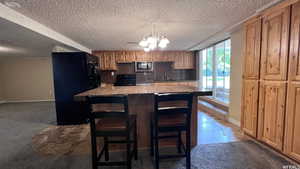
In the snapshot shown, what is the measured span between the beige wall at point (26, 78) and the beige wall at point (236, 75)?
287 inches

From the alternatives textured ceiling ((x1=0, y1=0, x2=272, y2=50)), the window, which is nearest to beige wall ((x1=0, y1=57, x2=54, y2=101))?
textured ceiling ((x1=0, y1=0, x2=272, y2=50))

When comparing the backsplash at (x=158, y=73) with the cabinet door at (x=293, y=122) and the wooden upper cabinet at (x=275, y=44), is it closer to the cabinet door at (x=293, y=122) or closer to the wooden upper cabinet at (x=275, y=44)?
the wooden upper cabinet at (x=275, y=44)

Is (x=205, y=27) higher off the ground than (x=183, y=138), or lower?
higher

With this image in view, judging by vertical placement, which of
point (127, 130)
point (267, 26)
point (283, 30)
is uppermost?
point (267, 26)

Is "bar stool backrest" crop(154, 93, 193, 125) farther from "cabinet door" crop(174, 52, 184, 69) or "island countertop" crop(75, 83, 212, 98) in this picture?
"cabinet door" crop(174, 52, 184, 69)

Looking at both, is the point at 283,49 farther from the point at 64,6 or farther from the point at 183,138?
the point at 64,6

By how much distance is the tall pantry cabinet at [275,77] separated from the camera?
1835 mm

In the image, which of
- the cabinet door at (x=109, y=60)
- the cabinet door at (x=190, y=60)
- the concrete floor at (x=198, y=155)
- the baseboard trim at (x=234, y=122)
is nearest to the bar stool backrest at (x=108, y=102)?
the concrete floor at (x=198, y=155)

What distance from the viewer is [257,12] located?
2.38 metres

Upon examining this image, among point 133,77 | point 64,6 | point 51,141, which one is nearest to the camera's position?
point 64,6

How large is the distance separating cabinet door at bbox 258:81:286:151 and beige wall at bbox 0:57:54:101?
25.5ft

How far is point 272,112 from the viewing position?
7.03 feet

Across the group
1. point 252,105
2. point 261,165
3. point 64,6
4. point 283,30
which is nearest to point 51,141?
point 64,6

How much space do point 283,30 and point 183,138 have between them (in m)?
2.06
